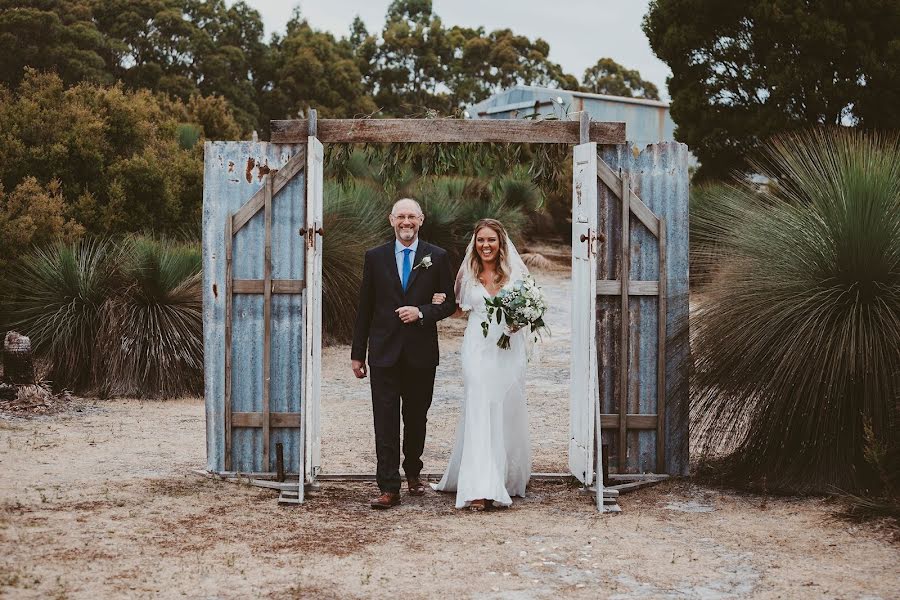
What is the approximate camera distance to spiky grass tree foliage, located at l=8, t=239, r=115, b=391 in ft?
35.8

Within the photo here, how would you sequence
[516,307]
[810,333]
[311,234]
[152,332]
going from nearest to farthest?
1. [810,333]
2. [516,307]
3. [311,234]
4. [152,332]

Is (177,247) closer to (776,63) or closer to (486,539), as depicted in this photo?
(486,539)

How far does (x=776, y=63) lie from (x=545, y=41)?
30.4 m

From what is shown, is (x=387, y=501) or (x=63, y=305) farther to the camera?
(x=63, y=305)

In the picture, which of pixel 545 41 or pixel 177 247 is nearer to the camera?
pixel 177 247

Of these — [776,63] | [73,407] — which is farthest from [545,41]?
[73,407]

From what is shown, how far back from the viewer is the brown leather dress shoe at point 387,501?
6492 mm

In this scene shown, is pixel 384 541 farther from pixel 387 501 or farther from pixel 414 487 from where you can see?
pixel 414 487

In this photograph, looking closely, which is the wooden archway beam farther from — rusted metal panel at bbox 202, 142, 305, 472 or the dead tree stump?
the dead tree stump

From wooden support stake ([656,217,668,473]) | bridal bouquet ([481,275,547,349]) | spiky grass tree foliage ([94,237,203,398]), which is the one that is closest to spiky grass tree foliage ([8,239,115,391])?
spiky grass tree foliage ([94,237,203,398])

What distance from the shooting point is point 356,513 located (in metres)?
6.39

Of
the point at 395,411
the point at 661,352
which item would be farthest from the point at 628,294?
the point at 395,411

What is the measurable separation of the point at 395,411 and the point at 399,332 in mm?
496

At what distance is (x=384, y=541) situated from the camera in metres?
5.70
